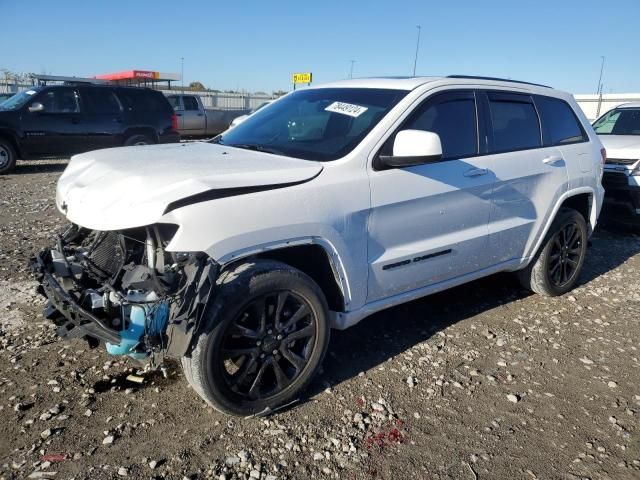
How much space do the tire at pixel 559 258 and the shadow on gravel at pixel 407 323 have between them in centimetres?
25

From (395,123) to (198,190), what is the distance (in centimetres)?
139

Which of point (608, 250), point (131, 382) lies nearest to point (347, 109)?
point (131, 382)

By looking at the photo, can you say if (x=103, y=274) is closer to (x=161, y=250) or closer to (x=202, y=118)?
(x=161, y=250)

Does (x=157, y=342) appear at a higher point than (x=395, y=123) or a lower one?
lower

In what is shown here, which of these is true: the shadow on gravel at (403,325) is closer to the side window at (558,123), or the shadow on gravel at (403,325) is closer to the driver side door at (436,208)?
the driver side door at (436,208)

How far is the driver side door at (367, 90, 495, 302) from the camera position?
10.6ft

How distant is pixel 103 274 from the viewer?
3.07 m

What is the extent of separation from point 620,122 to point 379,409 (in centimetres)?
755

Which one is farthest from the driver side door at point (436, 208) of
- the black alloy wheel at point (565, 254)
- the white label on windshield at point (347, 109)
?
the black alloy wheel at point (565, 254)

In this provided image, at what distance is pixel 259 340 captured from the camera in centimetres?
285

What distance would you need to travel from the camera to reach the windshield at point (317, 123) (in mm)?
3293

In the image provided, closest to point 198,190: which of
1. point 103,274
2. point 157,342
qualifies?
point 157,342

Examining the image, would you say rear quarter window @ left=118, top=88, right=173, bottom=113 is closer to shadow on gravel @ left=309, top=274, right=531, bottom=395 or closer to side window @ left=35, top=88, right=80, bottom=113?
side window @ left=35, top=88, right=80, bottom=113

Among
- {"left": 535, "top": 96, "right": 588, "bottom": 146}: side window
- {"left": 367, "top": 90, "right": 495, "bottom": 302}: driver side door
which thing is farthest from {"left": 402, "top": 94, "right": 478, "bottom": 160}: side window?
{"left": 535, "top": 96, "right": 588, "bottom": 146}: side window
